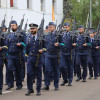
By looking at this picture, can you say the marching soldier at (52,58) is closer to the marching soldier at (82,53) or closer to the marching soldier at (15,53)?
the marching soldier at (15,53)

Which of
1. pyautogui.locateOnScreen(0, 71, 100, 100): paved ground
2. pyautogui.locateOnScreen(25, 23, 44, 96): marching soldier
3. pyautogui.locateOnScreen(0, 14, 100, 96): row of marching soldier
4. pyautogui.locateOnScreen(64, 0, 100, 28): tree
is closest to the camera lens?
pyautogui.locateOnScreen(0, 71, 100, 100): paved ground

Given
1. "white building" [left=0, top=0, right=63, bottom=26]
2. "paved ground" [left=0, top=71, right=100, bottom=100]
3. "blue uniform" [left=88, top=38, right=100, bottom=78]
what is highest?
"white building" [left=0, top=0, right=63, bottom=26]

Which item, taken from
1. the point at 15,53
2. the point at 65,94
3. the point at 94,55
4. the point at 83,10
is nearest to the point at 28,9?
the point at 83,10

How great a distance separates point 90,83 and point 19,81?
3.16 meters

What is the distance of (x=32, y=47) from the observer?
12.2 m

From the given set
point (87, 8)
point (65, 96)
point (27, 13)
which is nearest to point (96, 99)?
point (65, 96)

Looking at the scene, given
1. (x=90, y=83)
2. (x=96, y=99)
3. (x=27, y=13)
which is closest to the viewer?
(x=96, y=99)

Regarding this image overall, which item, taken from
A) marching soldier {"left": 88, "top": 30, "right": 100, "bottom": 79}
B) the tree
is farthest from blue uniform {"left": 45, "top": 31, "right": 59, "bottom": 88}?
the tree

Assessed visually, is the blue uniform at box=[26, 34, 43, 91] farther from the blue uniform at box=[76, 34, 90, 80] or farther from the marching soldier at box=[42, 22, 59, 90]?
the blue uniform at box=[76, 34, 90, 80]

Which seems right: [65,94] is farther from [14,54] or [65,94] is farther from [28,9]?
[28,9]

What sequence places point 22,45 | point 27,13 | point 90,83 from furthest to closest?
point 27,13 < point 90,83 < point 22,45

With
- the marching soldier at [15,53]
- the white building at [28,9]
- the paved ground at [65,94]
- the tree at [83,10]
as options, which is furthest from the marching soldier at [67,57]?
the tree at [83,10]

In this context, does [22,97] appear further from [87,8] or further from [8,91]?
[87,8]

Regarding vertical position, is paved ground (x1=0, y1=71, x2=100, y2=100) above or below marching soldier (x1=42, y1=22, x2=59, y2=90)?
below
